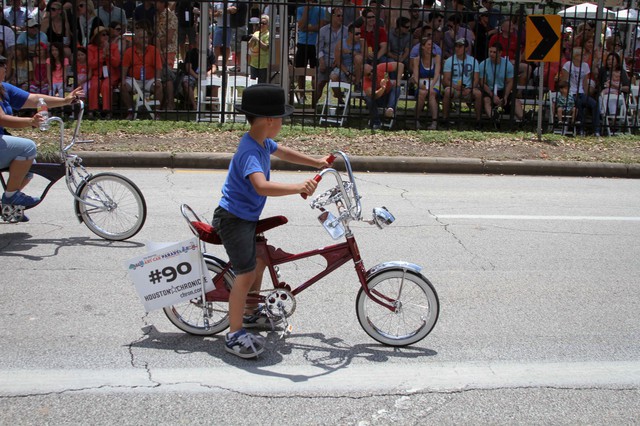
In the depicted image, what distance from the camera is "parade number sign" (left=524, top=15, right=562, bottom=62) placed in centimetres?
1212

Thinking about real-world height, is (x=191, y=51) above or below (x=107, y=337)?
above

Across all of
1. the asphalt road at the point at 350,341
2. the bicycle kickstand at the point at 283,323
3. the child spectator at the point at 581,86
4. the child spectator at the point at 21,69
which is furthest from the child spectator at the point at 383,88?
the bicycle kickstand at the point at 283,323

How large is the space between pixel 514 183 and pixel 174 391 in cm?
737

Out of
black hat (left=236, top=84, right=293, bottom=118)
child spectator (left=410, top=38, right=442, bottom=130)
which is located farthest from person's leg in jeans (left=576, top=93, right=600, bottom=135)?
black hat (left=236, top=84, right=293, bottom=118)

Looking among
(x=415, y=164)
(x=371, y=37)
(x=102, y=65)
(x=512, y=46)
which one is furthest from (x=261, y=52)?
(x=512, y=46)

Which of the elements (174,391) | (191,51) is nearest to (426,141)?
(191,51)

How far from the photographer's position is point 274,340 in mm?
5105

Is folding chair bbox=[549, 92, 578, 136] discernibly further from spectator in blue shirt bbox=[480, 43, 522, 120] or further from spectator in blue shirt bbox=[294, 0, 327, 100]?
spectator in blue shirt bbox=[294, 0, 327, 100]

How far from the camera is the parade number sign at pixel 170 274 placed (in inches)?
193

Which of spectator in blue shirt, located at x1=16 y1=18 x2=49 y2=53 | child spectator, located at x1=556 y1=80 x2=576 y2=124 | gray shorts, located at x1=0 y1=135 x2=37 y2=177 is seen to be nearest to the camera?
gray shorts, located at x1=0 y1=135 x2=37 y2=177

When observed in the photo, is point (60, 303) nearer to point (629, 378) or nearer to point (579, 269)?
point (629, 378)

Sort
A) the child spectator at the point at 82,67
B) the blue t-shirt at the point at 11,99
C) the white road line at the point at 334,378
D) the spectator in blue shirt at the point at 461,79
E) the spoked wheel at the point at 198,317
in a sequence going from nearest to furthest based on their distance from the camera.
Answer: the white road line at the point at 334,378
the spoked wheel at the point at 198,317
the blue t-shirt at the point at 11,99
the child spectator at the point at 82,67
the spectator in blue shirt at the point at 461,79

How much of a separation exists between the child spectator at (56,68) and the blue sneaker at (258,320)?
9111 mm

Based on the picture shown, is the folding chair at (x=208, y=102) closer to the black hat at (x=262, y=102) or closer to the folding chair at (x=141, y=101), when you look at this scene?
the folding chair at (x=141, y=101)
